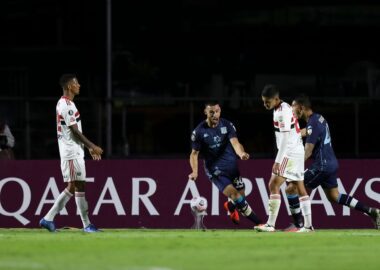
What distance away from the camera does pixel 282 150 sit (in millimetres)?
17000

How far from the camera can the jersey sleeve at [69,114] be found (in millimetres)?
17094

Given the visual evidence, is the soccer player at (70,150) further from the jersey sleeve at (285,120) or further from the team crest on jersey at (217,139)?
the jersey sleeve at (285,120)

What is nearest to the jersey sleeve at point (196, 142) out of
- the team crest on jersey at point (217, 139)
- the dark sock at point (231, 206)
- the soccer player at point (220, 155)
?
the soccer player at point (220, 155)

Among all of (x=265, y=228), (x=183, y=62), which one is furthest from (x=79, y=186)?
(x=183, y=62)

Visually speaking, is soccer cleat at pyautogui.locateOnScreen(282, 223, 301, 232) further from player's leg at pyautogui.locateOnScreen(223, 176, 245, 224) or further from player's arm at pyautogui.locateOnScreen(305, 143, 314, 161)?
player's arm at pyautogui.locateOnScreen(305, 143, 314, 161)

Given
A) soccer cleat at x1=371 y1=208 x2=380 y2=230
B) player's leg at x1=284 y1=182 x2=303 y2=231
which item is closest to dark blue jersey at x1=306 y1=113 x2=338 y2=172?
player's leg at x1=284 y1=182 x2=303 y2=231

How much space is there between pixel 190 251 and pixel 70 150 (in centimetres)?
421

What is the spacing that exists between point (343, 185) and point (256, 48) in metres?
7.81

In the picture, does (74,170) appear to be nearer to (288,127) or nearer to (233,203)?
(233,203)

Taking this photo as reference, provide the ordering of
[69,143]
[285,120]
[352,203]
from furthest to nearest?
[352,203]
[69,143]
[285,120]

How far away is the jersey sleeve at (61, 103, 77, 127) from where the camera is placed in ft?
56.1

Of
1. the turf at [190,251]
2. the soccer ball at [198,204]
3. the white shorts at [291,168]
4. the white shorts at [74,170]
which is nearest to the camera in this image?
the turf at [190,251]

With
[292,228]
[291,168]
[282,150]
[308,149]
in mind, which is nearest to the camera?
[282,150]

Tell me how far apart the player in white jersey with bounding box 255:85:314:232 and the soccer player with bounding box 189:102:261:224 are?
41.8 inches
